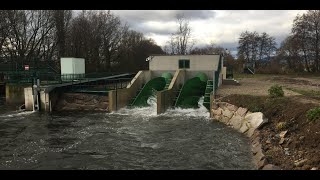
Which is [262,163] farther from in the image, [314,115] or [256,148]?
[314,115]

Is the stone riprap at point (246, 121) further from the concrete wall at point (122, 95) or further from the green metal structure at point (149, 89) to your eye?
the concrete wall at point (122, 95)

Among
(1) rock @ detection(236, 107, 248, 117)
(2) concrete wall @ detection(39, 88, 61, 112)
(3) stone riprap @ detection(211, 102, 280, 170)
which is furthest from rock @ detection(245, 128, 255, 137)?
(2) concrete wall @ detection(39, 88, 61, 112)

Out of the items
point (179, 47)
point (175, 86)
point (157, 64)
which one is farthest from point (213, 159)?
point (179, 47)

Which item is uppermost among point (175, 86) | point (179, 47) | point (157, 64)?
point (179, 47)

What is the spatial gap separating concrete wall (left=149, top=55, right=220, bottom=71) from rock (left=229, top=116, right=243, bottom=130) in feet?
43.1

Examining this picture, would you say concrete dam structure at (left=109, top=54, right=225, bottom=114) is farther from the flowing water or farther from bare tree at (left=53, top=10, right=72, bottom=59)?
bare tree at (left=53, top=10, right=72, bottom=59)

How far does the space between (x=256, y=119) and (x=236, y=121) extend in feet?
6.38

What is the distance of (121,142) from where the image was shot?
46.8 ft

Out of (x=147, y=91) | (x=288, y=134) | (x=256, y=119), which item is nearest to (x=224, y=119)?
(x=256, y=119)

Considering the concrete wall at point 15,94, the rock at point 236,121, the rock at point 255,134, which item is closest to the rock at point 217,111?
the rock at point 236,121

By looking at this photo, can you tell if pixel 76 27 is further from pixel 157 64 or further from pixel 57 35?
pixel 157 64
